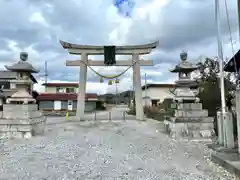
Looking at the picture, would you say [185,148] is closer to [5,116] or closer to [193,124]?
[193,124]

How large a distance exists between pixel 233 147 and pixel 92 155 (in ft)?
12.6

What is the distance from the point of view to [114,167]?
5227 mm

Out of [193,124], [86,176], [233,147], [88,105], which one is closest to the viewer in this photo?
[86,176]

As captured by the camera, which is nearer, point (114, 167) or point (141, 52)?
point (114, 167)

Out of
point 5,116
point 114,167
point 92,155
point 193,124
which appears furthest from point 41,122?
point 193,124

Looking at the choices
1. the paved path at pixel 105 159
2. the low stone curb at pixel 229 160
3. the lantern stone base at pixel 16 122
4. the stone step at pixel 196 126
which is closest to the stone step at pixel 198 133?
the stone step at pixel 196 126

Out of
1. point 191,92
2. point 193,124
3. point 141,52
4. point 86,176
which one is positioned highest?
point 141,52

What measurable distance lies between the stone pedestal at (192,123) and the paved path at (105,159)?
24.3 inches

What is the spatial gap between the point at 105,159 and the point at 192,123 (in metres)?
4.34

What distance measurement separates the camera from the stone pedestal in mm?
8734

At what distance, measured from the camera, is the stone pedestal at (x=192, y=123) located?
8.73 m

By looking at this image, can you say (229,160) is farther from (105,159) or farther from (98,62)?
(98,62)

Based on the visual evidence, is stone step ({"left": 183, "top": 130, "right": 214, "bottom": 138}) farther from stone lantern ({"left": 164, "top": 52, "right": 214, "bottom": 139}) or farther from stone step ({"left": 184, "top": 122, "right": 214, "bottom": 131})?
stone step ({"left": 184, "top": 122, "right": 214, "bottom": 131})

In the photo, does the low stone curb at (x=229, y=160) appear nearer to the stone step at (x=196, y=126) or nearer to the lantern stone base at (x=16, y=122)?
the stone step at (x=196, y=126)
